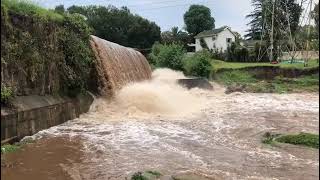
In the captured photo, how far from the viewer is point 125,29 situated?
46.8m

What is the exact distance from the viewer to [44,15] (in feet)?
41.1

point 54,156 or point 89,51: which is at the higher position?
point 89,51

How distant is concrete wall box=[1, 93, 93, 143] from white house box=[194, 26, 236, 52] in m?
36.0

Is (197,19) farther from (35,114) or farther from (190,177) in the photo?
(190,177)

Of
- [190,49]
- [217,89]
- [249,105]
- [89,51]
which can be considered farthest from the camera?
[190,49]

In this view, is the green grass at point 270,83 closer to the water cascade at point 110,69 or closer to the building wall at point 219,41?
the water cascade at point 110,69

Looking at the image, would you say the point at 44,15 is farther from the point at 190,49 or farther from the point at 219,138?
the point at 190,49

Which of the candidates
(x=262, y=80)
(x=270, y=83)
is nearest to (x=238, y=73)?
(x=262, y=80)

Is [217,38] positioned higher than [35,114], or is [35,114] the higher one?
[217,38]

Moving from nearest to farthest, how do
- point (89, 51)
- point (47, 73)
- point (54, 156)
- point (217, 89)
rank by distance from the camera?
1. point (54, 156)
2. point (47, 73)
3. point (89, 51)
4. point (217, 89)

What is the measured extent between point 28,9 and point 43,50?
1.12 m

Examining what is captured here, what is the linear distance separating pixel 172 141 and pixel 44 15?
5.42 meters

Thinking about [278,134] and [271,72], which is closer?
[278,134]

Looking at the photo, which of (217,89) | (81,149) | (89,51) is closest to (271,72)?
(217,89)
